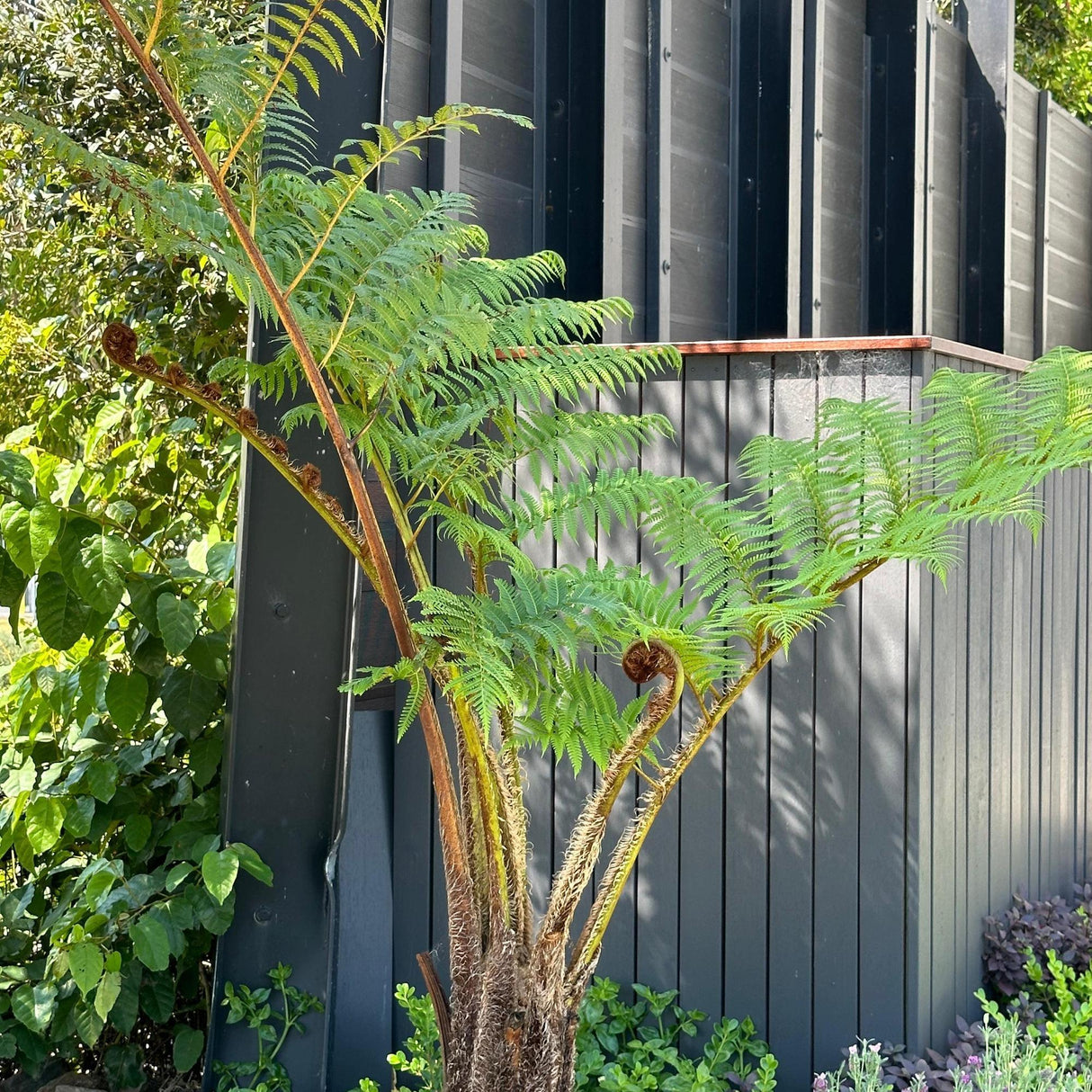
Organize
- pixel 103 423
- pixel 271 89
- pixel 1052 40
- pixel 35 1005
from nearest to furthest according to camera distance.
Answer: pixel 271 89, pixel 35 1005, pixel 103 423, pixel 1052 40

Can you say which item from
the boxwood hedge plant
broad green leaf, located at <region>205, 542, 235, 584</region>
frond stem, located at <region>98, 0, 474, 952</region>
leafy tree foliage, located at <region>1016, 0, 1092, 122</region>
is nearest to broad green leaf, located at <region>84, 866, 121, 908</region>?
the boxwood hedge plant

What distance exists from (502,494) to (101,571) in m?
0.97

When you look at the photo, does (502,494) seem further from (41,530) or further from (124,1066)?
(124,1066)

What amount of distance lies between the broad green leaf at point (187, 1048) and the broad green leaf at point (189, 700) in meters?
0.71

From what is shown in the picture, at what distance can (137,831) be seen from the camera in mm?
3021

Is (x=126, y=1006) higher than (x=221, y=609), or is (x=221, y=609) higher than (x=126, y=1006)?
(x=221, y=609)

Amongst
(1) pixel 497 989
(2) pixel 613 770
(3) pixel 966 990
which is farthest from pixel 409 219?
(3) pixel 966 990

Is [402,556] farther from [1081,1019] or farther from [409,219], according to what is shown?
[1081,1019]

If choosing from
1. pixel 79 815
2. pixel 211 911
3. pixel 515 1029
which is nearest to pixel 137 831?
pixel 79 815

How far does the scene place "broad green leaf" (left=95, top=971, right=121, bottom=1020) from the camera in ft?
9.08

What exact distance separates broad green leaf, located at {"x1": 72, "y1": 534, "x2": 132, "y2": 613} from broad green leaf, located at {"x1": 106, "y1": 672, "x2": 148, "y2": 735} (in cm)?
25

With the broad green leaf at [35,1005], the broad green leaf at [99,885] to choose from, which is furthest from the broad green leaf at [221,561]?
the broad green leaf at [35,1005]

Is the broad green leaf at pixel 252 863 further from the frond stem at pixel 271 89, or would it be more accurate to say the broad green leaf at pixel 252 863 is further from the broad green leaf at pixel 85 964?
the frond stem at pixel 271 89

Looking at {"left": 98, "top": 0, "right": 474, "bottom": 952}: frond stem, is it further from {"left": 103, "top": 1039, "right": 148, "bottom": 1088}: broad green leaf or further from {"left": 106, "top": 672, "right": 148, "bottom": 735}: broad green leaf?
{"left": 103, "top": 1039, "right": 148, "bottom": 1088}: broad green leaf
